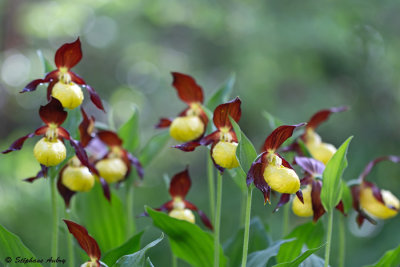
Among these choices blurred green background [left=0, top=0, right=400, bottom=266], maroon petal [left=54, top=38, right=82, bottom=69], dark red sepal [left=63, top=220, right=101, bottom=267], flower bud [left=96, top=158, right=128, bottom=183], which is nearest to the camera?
dark red sepal [left=63, top=220, right=101, bottom=267]

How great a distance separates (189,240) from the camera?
1214mm

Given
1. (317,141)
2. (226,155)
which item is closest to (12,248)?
(226,155)

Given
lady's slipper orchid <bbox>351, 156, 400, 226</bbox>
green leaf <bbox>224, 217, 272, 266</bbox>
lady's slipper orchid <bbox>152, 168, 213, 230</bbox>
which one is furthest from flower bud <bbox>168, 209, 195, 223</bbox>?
lady's slipper orchid <bbox>351, 156, 400, 226</bbox>

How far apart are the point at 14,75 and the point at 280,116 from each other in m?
3.57

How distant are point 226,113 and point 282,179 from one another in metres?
0.21

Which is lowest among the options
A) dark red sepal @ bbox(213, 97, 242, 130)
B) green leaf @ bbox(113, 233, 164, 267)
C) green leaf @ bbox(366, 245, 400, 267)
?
green leaf @ bbox(366, 245, 400, 267)

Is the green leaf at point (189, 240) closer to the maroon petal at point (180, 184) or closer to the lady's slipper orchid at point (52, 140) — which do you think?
the maroon petal at point (180, 184)

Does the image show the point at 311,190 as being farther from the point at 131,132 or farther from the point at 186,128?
the point at 131,132

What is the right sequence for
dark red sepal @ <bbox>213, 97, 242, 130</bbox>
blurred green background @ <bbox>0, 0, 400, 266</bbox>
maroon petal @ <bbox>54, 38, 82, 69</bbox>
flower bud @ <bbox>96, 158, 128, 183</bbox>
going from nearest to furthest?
dark red sepal @ <bbox>213, 97, 242, 130</bbox> < maroon petal @ <bbox>54, 38, 82, 69</bbox> < flower bud @ <bbox>96, 158, 128, 183</bbox> < blurred green background @ <bbox>0, 0, 400, 266</bbox>

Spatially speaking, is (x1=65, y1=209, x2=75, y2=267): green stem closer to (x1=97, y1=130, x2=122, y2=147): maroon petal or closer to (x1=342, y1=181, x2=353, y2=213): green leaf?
(x1=97, y1=130, x2=122, y2=147): maroon petal

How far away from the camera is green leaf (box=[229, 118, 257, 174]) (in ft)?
3.06

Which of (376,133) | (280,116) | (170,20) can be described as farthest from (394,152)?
(170,20)

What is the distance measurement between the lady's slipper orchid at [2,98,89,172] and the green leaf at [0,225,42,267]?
0.58ft

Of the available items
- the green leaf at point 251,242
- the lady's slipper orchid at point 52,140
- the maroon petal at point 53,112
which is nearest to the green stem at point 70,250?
the lady's slipper orchid at point 52,140
